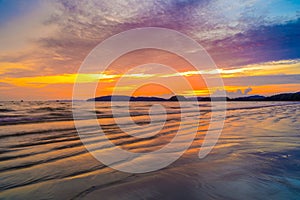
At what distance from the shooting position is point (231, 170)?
5.24m

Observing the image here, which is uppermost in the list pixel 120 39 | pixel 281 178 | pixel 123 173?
pixel 120 39

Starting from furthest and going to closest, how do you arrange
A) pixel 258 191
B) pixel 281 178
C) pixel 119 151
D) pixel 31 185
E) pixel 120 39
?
pixel 120 39, pixel 119 151, pixel 281 178, pixel 31 185, pixel 258 191

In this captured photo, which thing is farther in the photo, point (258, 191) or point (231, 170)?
point (231, 170)

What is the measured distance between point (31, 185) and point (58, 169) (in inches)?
41.4

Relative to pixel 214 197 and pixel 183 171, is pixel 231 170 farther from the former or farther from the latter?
pixel 214 197

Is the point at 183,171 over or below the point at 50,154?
below

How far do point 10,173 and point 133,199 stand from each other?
132 inches

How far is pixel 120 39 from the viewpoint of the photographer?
20.0 meters

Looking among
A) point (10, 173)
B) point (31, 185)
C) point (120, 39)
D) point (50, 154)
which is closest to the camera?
point (31, 185)

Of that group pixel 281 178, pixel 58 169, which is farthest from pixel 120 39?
pixel 281 178

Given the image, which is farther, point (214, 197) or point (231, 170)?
point (231, 170)

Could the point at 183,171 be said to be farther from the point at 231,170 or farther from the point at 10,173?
the point at 10,173

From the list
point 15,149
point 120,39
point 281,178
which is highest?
point 120,39

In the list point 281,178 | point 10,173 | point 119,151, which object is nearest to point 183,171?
point 281,178
